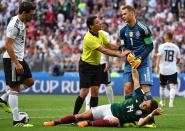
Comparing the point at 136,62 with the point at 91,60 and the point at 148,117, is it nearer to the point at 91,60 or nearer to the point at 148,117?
the point at 91,60

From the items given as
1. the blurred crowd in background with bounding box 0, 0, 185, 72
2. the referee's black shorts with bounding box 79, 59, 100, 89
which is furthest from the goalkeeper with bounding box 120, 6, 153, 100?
the blurred crowd in background with bounding box 0, 0, 185, 72

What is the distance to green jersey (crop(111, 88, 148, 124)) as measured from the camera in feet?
44.2

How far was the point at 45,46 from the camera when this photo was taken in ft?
114

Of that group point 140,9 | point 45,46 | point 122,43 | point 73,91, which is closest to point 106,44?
point 122,43

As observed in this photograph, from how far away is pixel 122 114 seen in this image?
13.6 m

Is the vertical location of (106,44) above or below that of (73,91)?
above

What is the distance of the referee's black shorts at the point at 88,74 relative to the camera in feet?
50.0

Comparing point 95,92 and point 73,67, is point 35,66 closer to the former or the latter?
point 73,67

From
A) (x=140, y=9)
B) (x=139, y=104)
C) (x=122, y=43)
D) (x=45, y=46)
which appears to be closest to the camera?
(x=139, y=104)

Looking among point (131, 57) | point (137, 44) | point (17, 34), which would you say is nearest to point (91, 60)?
point (137, 44)

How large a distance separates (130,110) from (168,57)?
29.2 feet

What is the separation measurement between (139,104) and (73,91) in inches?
660

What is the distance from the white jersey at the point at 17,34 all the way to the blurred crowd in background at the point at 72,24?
16523mm

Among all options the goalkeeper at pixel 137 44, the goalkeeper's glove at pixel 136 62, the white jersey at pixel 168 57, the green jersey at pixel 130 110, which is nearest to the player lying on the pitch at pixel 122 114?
the green jersey at pixel 130 110
